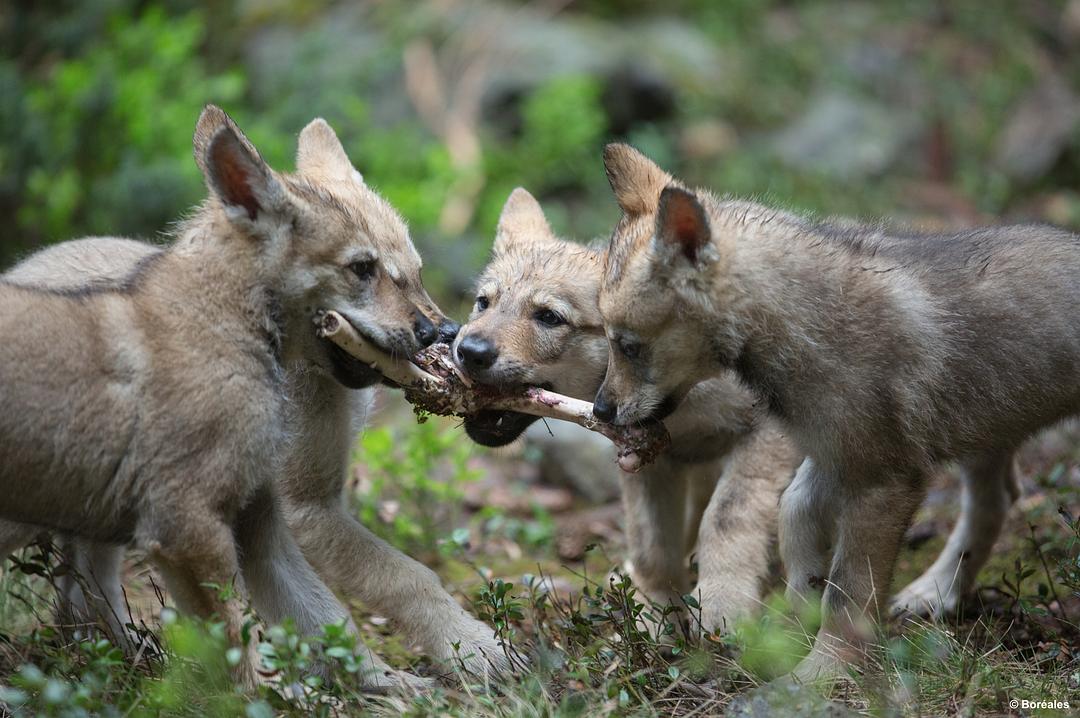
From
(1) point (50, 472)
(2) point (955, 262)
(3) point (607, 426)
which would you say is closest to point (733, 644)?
(3) point (607, 426)

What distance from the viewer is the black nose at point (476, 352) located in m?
5.38

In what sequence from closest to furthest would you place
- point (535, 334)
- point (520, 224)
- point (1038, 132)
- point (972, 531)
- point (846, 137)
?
point (535, 334) < point (972, 531) < point (520, 224) < point (1038, 132) < point (846, 137)

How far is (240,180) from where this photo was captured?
4699mm

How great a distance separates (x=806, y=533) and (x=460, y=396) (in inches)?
65.8

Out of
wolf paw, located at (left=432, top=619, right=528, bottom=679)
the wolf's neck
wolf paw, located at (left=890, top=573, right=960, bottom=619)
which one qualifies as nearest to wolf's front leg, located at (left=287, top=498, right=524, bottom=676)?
wolf paw, located at (left=432, top=619, right=528, bottom=679)

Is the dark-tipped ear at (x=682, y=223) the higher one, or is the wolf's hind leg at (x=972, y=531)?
the dark-tipped ear at (x=682, y=223)

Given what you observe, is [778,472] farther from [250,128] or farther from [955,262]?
[250,128]

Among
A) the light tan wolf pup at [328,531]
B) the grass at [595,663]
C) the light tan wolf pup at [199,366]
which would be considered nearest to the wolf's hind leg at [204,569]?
the light tan wolf pup at [199,366]

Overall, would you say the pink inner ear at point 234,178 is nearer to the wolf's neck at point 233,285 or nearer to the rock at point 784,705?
the wolf's neck at point 233,285

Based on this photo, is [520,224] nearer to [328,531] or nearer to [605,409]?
[605,409]

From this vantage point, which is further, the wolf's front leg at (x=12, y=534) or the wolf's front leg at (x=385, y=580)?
the wolf's front leg at (x=385, y=580)

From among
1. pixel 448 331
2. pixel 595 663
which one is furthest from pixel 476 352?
pixel 595 663

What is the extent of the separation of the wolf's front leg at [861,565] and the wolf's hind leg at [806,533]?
0.27 metres

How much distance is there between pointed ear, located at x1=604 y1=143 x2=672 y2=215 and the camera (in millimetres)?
5441
